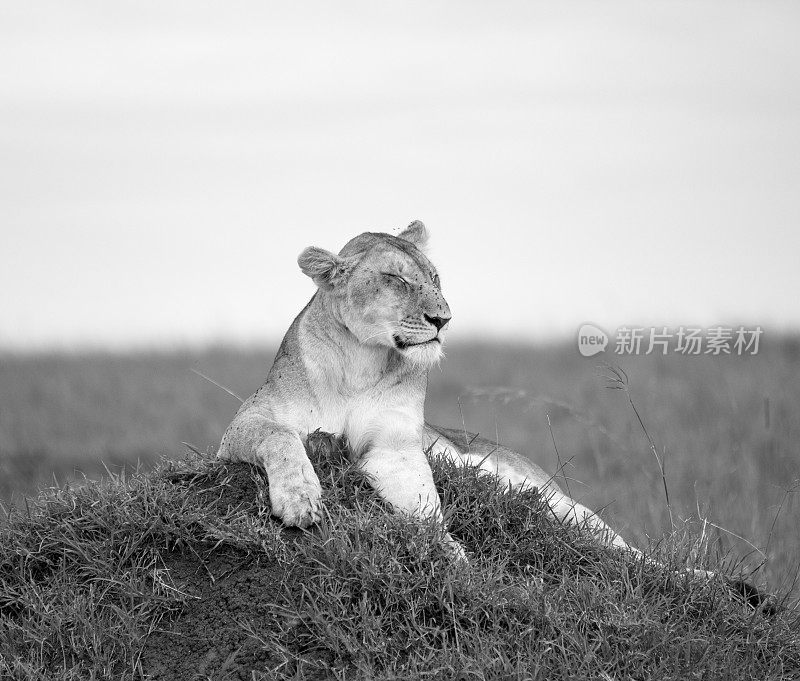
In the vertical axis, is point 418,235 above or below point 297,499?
above

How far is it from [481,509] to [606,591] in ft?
3.06

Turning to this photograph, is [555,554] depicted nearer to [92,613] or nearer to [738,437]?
[92,613]

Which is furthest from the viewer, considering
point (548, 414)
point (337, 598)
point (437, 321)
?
point (548, 414)

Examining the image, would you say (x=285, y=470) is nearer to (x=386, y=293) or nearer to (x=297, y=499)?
(x=297, y=499)

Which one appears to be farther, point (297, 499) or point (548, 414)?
point (548, 414)

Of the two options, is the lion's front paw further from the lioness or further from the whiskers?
the whiskers

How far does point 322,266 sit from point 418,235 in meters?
0.96

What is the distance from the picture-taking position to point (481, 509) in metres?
6.36

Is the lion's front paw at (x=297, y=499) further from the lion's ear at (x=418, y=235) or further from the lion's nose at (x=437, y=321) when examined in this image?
the lion's ear at (x=418, y=235)

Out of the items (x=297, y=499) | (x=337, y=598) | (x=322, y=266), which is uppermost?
(x=322, y=266)

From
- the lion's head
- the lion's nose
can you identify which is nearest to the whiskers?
the lion's head

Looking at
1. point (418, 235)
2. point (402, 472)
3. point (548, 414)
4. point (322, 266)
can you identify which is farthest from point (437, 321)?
point (548, 414)

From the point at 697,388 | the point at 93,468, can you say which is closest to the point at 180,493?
the point at 93,468

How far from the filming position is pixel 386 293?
6.17 m
